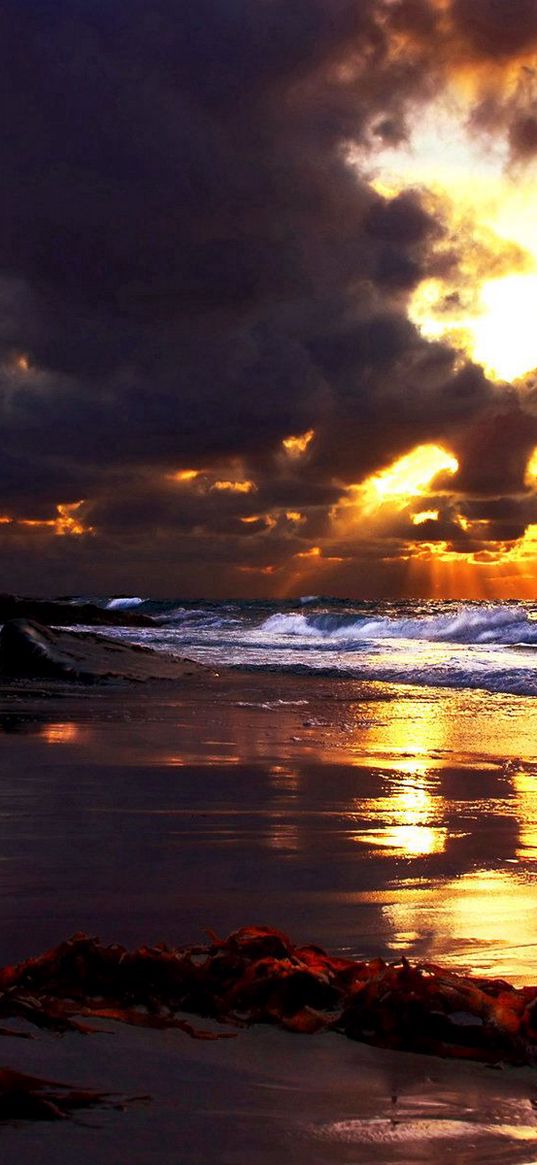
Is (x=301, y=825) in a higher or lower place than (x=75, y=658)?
lower

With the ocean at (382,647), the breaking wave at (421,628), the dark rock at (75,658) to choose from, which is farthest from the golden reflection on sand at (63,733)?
the breaking wave at (421,628)

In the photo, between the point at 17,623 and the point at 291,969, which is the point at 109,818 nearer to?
the point at 291,969

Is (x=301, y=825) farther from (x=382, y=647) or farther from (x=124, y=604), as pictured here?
(x=124, y=604)

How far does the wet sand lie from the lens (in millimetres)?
1969

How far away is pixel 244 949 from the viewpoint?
2990 mm

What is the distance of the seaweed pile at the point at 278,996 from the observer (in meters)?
2.48

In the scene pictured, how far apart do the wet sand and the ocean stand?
606 centimetres

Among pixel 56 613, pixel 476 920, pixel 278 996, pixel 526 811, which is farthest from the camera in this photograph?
pixel 56 613

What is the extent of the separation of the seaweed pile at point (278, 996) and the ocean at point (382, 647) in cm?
1154

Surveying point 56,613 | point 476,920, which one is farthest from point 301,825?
point 56,613

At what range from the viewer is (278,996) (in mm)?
2684

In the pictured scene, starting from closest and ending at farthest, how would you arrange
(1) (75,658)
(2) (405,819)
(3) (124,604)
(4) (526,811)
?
1. (2) (405,819)
2. (4) (526,811)
3. (1) (75,658)
4. (3) (124,604)

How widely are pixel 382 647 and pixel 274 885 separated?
21.4 meters

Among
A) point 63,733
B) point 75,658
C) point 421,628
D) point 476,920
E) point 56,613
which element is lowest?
point 476,920
